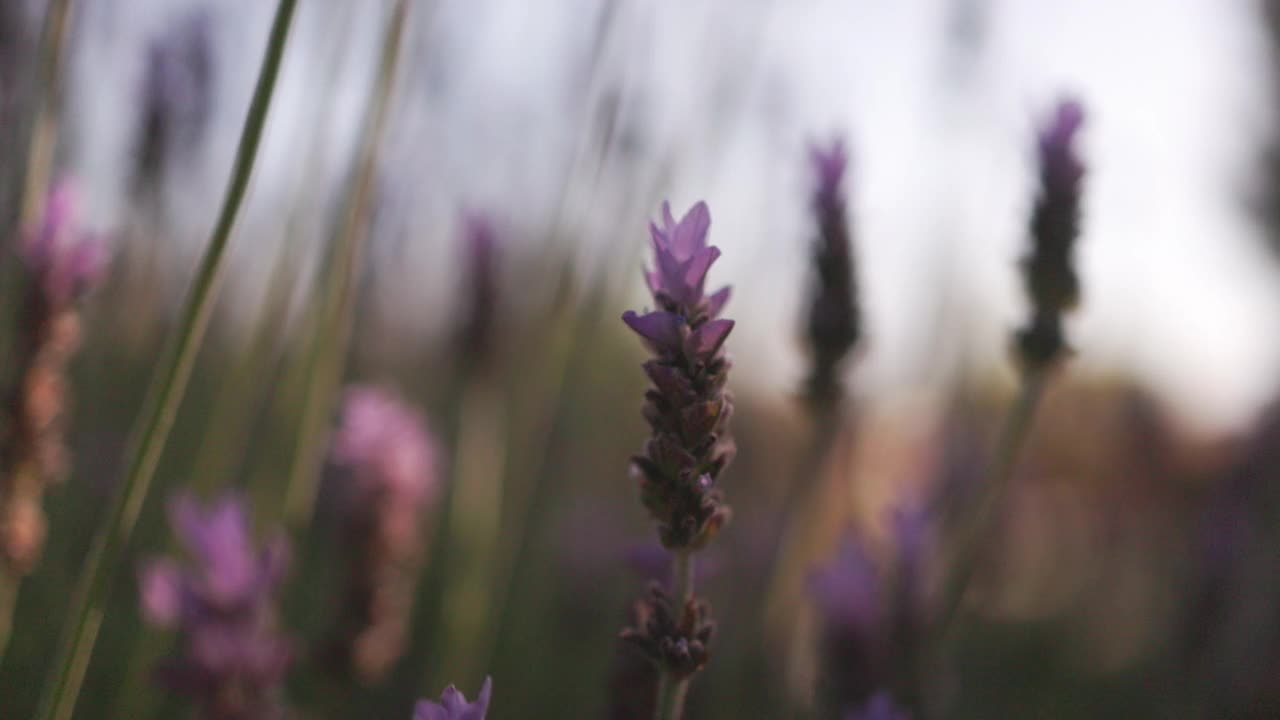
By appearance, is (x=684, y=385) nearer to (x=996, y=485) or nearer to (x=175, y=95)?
(x=996, y=485)

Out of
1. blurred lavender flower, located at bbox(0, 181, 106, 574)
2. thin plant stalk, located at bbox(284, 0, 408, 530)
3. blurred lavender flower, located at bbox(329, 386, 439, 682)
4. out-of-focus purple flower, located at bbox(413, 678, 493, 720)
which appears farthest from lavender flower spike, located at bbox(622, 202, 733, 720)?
blurred lavender flower, located at bbox(329, 386, 439, 682)

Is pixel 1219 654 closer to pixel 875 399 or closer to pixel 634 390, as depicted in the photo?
pixel 875 399

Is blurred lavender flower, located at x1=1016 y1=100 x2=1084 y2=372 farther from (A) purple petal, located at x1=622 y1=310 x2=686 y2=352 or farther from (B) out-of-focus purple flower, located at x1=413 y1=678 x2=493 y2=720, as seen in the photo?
(B) out-of-focus purple flower, located at x1=413 y1=678 x2=493 y2=720

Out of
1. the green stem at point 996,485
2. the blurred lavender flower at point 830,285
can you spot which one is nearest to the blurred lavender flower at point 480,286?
the blurred lavender flower at point 830,285

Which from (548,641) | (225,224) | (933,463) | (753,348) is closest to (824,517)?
(933,463)

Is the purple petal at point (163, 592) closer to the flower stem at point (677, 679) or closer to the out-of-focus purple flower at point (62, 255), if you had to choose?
the out-of-focus purple flower at point (62, 255)

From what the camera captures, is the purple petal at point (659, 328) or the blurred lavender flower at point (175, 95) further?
the blurred lavender flower at point (175, 95)
